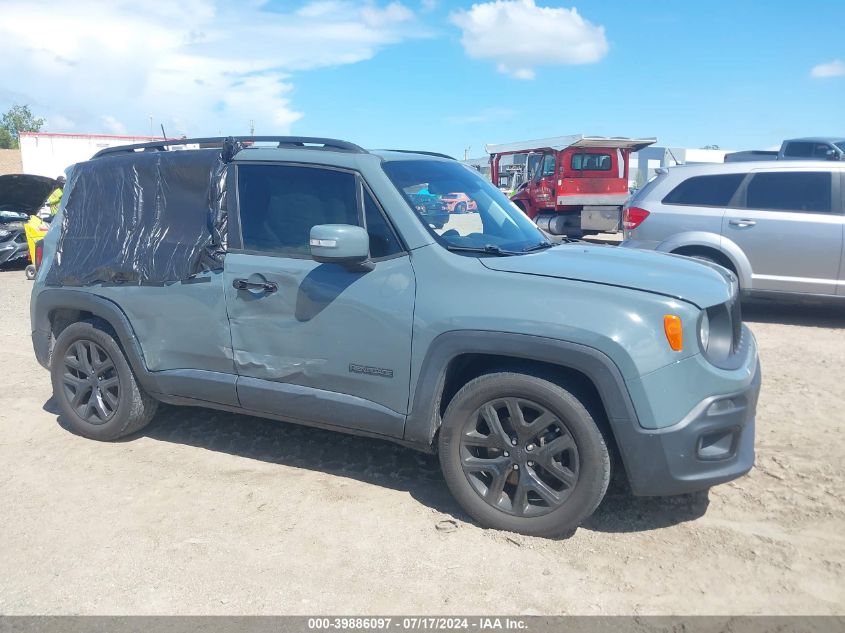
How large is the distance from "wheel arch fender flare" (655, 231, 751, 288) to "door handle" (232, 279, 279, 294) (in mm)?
5738

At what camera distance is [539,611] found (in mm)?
2986

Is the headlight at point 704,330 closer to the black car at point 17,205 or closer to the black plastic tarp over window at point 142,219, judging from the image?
the black plastic tarp over window at point 142,219

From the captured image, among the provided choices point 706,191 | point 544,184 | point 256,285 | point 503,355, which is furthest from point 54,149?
point 503,355

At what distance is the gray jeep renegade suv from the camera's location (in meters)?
3.28

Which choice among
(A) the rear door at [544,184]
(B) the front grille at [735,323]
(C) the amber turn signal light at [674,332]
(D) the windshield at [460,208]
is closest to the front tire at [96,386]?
(D) the windshield at [460,208]

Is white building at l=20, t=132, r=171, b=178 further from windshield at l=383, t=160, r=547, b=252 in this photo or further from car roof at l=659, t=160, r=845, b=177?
windshield at l=383, t=160, r=547, b=252

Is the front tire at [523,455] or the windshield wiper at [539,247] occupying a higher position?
the windshield wiper at [539,247]

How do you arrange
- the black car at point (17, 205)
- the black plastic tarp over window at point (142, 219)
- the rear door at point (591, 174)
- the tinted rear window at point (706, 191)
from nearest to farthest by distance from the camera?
the black plastic tarp over window at point (142, 219)
the tinted rear window at point (706, 191)
the black car at point (17, 205)
the rear door at point (591, 174)

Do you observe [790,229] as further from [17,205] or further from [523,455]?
[17,205]

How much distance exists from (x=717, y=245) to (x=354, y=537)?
621 centimetres

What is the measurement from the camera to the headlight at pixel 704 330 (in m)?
3.30

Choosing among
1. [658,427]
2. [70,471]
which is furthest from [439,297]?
[70,471]

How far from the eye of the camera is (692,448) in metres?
3.23

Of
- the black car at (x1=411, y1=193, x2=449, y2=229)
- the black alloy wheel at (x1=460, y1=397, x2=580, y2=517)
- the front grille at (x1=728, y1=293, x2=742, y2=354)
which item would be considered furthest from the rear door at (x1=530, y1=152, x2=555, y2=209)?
the black alloy wheel at (x1=460, y1=397, x2=580, y2=517)
